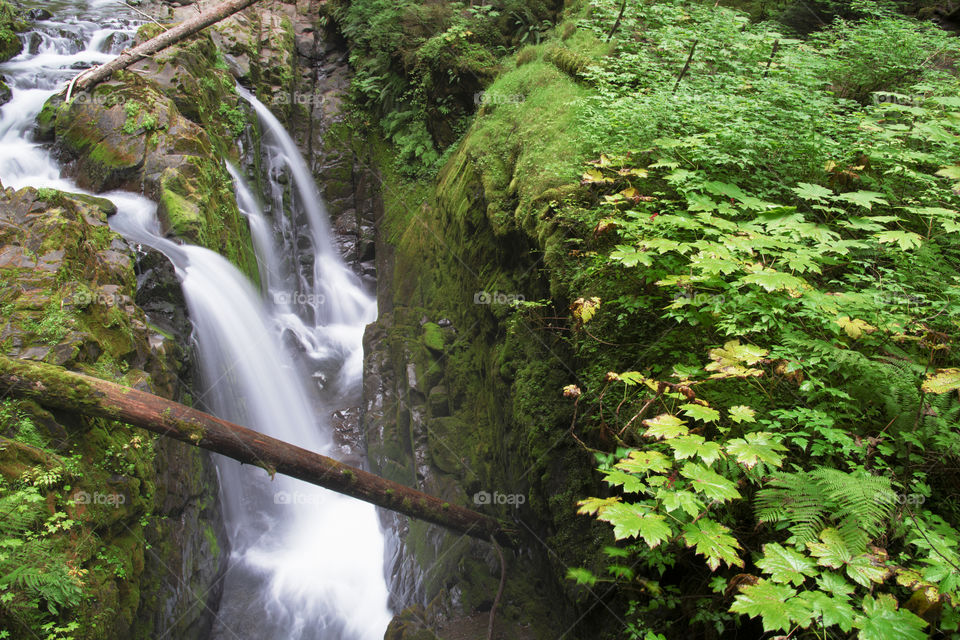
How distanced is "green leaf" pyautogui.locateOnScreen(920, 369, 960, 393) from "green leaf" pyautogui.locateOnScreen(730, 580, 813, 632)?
1.18m

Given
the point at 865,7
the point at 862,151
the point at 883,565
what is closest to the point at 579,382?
the point at 883,565

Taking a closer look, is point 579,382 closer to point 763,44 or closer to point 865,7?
point 763,44

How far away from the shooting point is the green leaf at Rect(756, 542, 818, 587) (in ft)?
→ 6.14

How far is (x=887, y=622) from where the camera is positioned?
1.68 metres

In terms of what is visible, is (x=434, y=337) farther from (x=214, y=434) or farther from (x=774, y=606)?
(x=774, y=606)

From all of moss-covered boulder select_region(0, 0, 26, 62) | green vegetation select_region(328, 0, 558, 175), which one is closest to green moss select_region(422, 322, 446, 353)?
green vegetation select_region(328, 0, 558, 175)

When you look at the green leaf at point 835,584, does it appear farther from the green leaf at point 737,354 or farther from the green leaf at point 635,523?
the green leaf at point 737,354

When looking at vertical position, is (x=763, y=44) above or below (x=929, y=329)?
above

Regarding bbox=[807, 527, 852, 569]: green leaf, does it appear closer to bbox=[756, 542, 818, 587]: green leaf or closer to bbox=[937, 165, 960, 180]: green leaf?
bbox=[756, 542, 818, 587]: green leaf

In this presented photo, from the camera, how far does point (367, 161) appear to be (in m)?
12.9

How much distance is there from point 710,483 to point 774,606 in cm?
46

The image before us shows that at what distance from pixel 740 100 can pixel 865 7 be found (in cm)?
370

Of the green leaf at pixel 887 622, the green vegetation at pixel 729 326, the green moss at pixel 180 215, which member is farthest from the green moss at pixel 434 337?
the green leaf at pixel 887 622

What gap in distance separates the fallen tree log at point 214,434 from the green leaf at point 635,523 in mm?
3634
